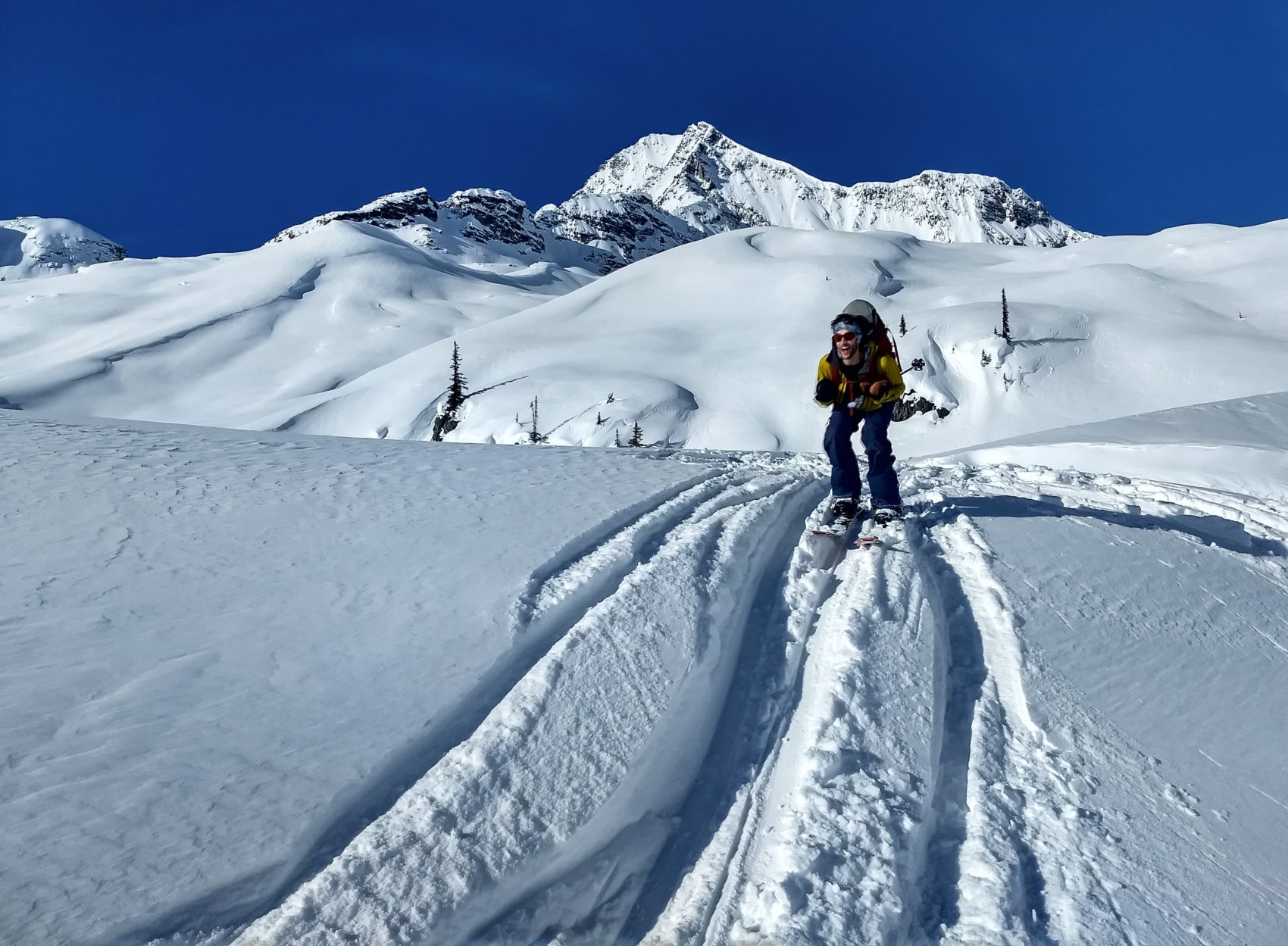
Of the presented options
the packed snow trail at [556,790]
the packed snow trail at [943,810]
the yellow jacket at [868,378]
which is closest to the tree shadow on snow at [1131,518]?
the yellow jacket at [868,378]

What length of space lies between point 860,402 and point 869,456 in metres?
0.41

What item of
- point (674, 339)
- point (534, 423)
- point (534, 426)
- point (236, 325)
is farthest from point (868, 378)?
point (236, 325)

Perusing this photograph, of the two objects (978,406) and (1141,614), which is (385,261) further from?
(1141,614)

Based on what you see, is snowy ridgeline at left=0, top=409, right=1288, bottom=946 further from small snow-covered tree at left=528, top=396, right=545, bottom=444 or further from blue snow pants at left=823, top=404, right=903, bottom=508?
small snow-covered tree at left=528, top=396, right=545, bottom=444

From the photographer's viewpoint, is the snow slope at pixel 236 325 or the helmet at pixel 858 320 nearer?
the helmet at pixel 858 320

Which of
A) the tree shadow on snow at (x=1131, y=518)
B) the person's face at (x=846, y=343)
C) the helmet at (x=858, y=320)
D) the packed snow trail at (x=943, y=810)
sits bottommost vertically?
the packed snow trail at (x=943, y=810)

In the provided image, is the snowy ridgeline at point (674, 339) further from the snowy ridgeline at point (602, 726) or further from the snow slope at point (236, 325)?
the snowy ridgeline at point (602, 726)

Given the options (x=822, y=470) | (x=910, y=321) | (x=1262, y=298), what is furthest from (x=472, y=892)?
(x=1262, y=298)

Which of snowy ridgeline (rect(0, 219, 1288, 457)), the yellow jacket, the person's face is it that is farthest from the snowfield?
snowy ridgeline (rect(0, 219, 1288, 457))

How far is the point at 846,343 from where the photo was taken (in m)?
5.36

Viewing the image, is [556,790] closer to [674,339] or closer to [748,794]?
[748,794]

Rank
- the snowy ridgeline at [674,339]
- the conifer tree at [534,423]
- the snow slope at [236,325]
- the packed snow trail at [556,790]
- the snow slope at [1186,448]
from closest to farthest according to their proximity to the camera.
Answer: the packed snow trail at [556,790], the snow slope at [1186,448], the conifer tree at [534,423], the snowy ridgeline at [674,339], the snow slope at [236,325]

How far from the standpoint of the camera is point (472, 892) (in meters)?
2.16

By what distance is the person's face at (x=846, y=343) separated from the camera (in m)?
5.34
